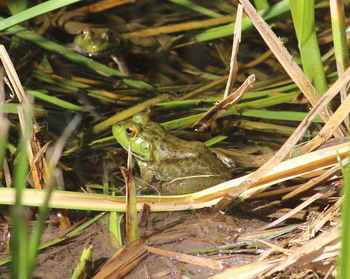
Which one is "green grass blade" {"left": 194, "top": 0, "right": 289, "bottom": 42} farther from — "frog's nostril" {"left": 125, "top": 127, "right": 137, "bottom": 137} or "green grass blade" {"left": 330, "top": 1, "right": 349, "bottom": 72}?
"frog's nostril" {"left": 125, "top": 127, "right": 137, "bottom": 137}

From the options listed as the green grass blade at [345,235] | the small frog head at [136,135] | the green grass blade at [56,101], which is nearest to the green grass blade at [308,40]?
the small frog head at [136,135]

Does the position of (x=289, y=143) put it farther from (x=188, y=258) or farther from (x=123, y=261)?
(x=123, y=261)

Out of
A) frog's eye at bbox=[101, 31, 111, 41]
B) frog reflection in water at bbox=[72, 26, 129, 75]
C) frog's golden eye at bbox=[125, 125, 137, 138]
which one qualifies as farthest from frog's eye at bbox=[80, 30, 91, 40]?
frog's golden eye at bbox=[125, 125, 137, 138]

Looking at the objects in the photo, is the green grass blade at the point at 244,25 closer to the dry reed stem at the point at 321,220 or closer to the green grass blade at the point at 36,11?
the green grass blade at the point at 36,11

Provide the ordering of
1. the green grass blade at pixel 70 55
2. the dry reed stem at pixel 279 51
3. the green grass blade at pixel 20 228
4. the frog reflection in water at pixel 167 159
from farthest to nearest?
the green grass blade at pixel 70 55, the frog reflection in water at pixel 167 159, the dry reed stem at pixel 279 51, the green grass blade at pixel 20 228

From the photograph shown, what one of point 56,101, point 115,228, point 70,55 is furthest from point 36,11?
point 115,228

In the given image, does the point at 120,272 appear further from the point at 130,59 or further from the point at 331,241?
the point at 130,59

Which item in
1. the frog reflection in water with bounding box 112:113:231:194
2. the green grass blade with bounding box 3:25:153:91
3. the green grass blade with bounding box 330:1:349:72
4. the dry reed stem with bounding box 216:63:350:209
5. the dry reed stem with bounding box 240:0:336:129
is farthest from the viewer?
the green grass blade with bounding box 3:25:153:91

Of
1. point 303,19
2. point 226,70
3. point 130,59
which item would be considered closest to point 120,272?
point 303,19
